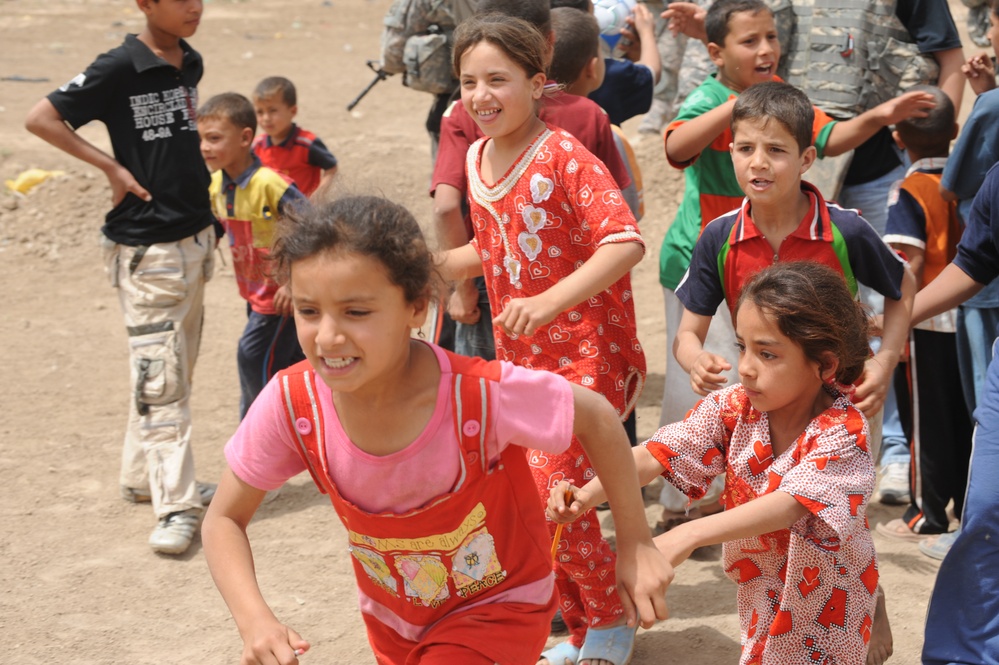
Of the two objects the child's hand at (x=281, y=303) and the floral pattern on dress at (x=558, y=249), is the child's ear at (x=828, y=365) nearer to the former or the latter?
the floral pattern on dress at (x=558, y=249)

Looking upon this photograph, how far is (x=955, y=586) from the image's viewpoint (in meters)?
3.20

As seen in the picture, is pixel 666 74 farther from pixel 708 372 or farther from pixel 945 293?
pixel 708 372

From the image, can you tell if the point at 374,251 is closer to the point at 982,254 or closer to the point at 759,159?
the point at 759,159

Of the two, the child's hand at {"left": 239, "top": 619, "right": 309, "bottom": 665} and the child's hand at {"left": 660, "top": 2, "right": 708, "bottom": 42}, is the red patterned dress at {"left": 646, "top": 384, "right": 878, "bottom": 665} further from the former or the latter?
the child's hand at {"left": 660, "top": 2, "right": 708, "bottom": 42}

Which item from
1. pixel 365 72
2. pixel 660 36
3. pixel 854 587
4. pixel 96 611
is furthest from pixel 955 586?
pixel 365 72

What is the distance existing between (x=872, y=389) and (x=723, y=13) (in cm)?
170

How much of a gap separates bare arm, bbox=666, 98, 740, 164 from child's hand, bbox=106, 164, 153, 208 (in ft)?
6.97

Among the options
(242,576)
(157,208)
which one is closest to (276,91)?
(157,208)

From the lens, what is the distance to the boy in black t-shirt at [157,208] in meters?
4.94

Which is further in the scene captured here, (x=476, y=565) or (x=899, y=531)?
(x=899, y=531)

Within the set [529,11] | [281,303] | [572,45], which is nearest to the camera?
[529,11]

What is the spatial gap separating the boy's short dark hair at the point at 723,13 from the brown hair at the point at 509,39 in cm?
99

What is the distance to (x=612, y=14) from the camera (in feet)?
19.7

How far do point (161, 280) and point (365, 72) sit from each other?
11.3 m
